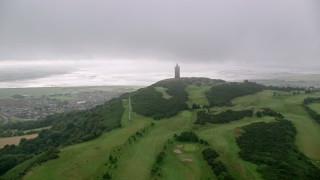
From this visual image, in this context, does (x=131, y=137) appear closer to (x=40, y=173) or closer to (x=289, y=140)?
(x=40, y=173)

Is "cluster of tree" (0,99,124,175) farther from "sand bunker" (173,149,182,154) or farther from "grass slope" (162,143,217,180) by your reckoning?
"grass slope" (162,143,217,180)

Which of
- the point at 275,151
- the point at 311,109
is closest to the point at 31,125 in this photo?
the point at 275,151

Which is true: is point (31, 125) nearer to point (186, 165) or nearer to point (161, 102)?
point (161, 102)

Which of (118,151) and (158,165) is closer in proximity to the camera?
(158,165)

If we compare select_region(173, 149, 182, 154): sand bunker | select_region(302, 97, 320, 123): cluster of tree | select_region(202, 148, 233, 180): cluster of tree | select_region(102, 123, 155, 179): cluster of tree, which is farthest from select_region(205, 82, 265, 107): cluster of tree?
select_region(202, 148, 233, 180): cluster of tree

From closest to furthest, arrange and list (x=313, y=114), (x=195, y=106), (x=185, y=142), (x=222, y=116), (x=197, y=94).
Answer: (x=185, y=142) → (x=222, y=116) → (x=313, y=114) → (x=195, y=106) → (x=197, y=94)

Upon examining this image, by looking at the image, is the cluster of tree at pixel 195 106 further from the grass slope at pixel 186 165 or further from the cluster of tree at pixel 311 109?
the grass slope at pixel 186 165
